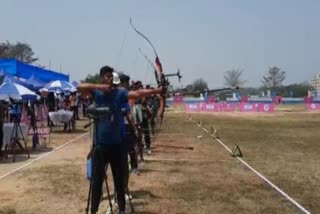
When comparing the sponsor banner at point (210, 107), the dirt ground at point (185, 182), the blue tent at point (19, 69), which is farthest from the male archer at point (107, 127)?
the sponsor banner at point (210, 107)

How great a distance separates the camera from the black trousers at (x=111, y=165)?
23.1 feet

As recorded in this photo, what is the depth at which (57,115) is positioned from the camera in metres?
24.8

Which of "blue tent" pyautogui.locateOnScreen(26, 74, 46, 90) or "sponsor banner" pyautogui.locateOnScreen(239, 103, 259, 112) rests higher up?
"blue tent" pyautogui.locateOnScreen(26, 74, 46, 90)

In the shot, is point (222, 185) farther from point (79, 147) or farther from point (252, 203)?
point (79, 147)

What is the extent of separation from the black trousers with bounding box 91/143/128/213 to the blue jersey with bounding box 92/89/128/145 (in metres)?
0.09

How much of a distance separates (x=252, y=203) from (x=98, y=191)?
2.86 m

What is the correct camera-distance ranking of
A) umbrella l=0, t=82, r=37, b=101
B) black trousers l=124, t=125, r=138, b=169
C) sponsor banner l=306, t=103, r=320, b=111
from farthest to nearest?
sponsor banner l=306, t=103, r=320, b=111
umbrella l=0, t=82, r=37, b=101
black trousers l=124, t=125, r=138, b=169

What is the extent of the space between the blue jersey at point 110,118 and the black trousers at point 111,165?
0.31 ft

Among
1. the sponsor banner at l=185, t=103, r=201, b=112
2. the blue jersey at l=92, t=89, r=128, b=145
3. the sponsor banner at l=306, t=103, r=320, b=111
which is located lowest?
the sponsor banner at l=306, t=103, r=320, b=111

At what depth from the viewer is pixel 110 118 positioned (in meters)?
6.94

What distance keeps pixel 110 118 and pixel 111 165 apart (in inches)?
26.2

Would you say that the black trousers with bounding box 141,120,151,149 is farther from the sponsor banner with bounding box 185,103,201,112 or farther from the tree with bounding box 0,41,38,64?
the tree with bounding box 0,41,38,64

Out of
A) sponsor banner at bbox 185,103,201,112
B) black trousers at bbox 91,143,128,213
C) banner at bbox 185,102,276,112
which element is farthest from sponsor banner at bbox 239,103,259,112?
black trousers at bbox 91,143,128,213

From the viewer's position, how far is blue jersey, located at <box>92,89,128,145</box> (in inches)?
275
